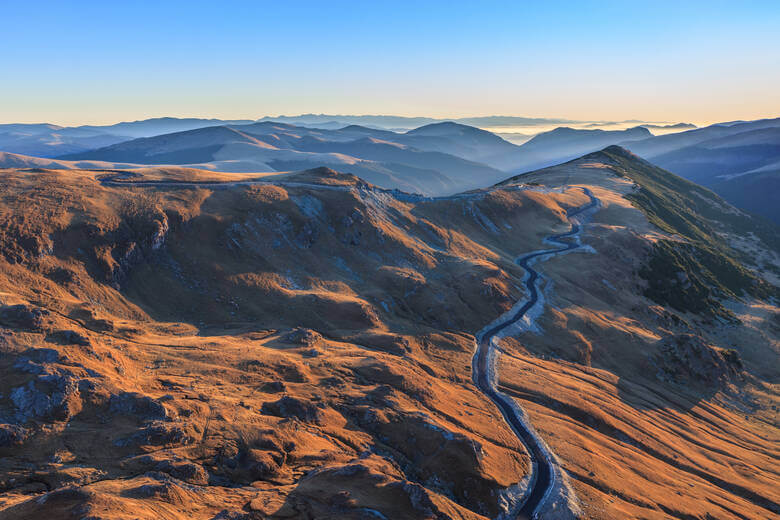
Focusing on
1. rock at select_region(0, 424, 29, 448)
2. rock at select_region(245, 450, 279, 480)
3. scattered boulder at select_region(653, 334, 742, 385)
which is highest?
rock at select_region(0, 424, 29, 448)

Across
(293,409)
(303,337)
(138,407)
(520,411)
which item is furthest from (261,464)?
(520,411)

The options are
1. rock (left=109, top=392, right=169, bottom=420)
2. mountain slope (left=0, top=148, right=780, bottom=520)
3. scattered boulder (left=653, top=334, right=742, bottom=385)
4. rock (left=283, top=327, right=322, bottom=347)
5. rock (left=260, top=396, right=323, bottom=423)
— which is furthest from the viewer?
scattered boulder (left=653, top=334, right=742, bottom=385)

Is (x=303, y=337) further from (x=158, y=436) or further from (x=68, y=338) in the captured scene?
(x=158, y=436)

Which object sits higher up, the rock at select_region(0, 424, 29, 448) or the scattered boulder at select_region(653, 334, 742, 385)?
the rock at select_region(0, 424, 29, 448)

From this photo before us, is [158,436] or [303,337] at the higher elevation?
[158,436]

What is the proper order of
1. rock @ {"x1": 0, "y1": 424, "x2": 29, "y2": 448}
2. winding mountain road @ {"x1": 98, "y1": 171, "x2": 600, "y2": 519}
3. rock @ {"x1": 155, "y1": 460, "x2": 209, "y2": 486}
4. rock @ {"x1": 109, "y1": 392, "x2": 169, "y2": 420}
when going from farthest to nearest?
1. winding mountain road @ {"x1": 98, "y1": 171, "x2": 600, "y2": 519}
2. rock @ {"x1": 109, "y1": 392, "x2": 169, "y2": 420}
3. rock @ {"x1": 155, "y1": 460, "x2": 209, "y2": 486}
4. rock @ {"x1": 0, "y1": 424, "x2": 29, "y2": 448}

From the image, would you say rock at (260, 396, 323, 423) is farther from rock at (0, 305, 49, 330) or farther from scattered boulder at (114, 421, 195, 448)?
rock at (0, 305, 49, 330)

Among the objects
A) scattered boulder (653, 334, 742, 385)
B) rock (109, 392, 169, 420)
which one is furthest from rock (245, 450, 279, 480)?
scattered boulder (653, 334, 742, 385)
